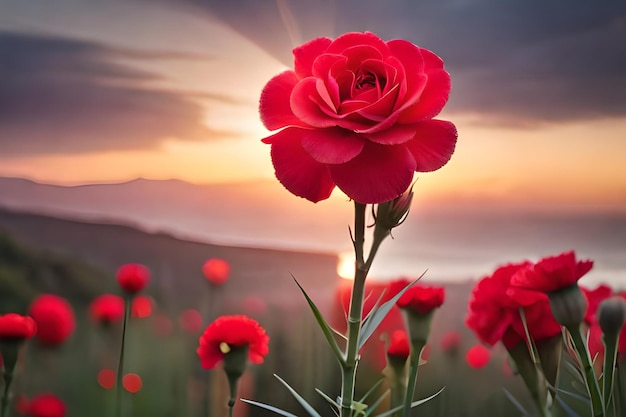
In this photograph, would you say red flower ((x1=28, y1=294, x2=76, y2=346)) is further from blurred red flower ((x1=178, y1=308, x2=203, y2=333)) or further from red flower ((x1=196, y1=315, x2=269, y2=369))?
red flower ((x1=196, y1=315, x2=269, y2=369))

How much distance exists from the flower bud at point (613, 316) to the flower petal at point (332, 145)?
0.24m

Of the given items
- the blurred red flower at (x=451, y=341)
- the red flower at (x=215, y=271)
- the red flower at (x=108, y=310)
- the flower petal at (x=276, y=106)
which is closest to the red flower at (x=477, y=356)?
the blurred red flower at (x=451, y=341)

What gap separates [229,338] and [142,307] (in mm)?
321

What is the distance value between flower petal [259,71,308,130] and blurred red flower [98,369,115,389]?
54 centimetres

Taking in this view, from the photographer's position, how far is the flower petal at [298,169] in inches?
15.7

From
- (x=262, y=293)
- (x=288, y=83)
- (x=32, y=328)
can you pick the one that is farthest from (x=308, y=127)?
(x=262, y=293)

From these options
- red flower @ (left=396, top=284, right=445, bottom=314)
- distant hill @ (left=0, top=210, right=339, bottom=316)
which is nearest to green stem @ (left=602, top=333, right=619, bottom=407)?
red flower @ (left=396, top=284, right=445, bottom=314)

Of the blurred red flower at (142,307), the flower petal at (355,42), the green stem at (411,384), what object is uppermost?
the flower petal at (355,42)

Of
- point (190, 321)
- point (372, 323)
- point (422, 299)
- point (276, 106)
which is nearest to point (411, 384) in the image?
point (422, 299)

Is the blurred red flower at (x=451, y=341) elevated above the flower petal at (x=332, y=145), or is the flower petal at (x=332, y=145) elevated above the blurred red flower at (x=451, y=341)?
the flower petal at (x=332, y=145)

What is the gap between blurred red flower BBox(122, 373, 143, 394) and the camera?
838mm

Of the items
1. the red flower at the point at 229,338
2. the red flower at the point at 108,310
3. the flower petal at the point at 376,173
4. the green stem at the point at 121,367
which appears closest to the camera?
the flower petal at the point at 376,173

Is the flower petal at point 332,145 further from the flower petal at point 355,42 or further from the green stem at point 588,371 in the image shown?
the green stem at point 588,371

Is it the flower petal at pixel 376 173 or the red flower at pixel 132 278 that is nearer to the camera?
the flower petal at pixel 376 173
